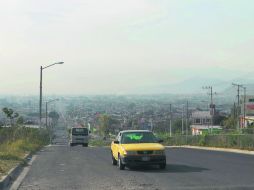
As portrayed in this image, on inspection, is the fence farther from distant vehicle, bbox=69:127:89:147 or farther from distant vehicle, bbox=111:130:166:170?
distant vehicle, bbox=111:130:166:170

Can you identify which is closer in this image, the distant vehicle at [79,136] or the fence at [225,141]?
the fence at [225,141]

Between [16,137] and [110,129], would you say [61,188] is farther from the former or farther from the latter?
[110,129]

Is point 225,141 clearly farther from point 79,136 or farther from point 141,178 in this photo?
point 79,136

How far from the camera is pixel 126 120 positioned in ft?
441

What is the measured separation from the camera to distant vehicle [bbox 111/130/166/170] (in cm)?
1980

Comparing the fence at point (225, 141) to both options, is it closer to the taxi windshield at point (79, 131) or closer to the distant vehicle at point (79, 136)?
the distant vehicle at point (79, 136)

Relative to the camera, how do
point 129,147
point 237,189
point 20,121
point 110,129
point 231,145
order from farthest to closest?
point 110,129 < point 20,121 < point 231,145 < point 129,147 < point 237,189

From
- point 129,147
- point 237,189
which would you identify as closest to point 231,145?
point 129,147

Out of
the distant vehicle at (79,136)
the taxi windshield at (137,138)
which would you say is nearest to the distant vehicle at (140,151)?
the taxi windshield at (137,138)

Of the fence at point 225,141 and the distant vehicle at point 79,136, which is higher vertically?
the fence at point 225,141

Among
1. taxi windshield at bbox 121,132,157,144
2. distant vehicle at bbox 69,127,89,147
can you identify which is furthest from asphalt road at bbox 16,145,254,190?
distant vehicle at bbox 69,127,89,147

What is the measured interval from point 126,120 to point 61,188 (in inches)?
4712

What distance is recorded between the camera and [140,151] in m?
19.9

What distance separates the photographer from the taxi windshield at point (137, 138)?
21141 millimetres
